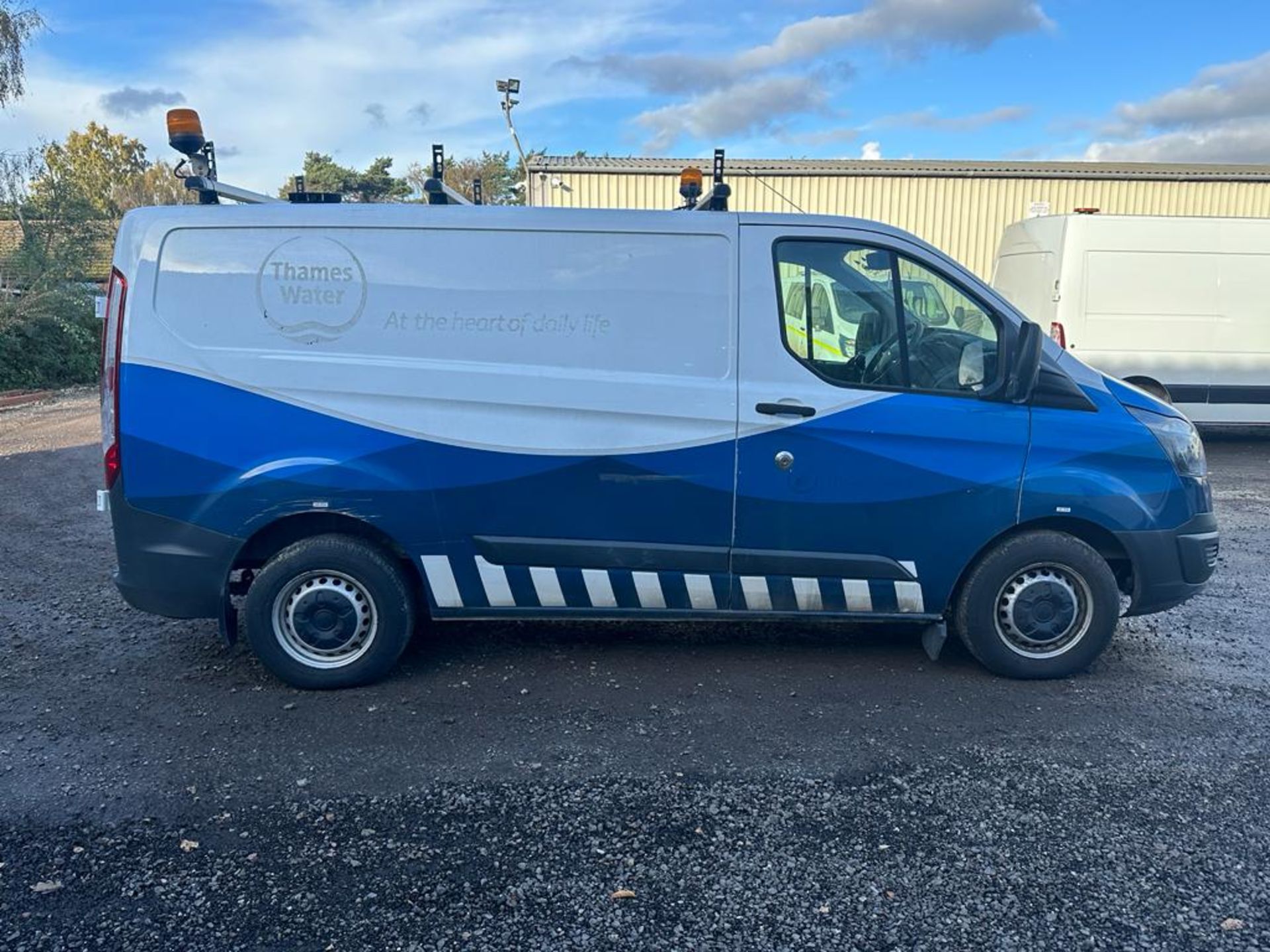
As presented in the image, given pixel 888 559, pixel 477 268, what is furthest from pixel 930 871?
pixel 477 268

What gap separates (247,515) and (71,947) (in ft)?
6.48

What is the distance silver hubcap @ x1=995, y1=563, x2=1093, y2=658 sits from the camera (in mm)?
4500

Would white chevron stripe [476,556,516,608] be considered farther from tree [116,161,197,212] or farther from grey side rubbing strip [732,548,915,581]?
tree [116,161,197,212]

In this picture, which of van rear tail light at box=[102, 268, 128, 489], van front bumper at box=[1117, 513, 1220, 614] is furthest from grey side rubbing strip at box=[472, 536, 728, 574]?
van front bumper at box=[1117, 513, 1220, 614]

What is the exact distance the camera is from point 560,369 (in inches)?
168

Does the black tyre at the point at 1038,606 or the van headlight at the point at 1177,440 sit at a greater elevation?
the van headlight at the point at 1177,440

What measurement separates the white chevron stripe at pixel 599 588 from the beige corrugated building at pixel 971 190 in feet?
48.8

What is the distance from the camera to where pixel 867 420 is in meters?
4.30

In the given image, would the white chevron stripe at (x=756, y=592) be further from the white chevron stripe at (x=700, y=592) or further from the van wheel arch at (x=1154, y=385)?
the van wheel arch at (x=1154, y=385)

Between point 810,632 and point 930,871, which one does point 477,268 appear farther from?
point 930,871

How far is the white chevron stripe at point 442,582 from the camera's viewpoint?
173 inches

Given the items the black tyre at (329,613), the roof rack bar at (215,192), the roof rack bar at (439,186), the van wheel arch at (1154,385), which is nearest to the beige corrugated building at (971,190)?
the van wheel arch at (1154,385)

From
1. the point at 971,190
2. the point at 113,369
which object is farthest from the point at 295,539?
the point at 971,190

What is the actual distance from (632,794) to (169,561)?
2.41 m
